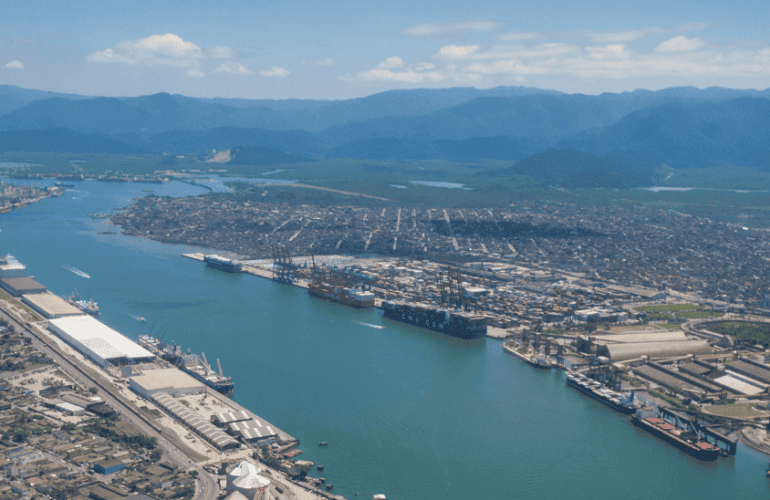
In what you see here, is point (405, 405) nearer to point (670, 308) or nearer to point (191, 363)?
point (191, 363)

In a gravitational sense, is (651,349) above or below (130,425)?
above

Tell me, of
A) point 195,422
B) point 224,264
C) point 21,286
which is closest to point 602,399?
point 195,422

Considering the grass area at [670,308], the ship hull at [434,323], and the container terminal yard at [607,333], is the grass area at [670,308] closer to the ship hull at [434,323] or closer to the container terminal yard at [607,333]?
the container terminal yard at [607,333]

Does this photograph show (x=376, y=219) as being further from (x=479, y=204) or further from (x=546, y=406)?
(x=546, y=406)

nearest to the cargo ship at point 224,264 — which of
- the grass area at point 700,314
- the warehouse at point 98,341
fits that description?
the warehouse at point 98,341

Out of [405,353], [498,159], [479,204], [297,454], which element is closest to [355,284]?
[405,353]

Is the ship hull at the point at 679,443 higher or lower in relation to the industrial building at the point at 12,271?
lower
